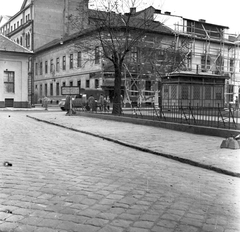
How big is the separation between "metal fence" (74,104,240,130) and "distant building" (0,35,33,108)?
971 inches

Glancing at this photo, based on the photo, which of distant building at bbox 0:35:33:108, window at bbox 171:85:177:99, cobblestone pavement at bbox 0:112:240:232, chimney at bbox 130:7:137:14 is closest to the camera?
cobblestone pavement at bbox 0:112:240:232

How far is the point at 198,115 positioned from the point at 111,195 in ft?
32.1

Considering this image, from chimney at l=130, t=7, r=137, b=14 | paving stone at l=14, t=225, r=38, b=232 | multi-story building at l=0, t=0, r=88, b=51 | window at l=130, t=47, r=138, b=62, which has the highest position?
multi-story building at l=0, t=0, r=88, b=51

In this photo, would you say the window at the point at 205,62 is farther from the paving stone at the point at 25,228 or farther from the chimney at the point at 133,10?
the paving stone at the point at 25,228

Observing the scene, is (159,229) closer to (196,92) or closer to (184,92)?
(184,92)

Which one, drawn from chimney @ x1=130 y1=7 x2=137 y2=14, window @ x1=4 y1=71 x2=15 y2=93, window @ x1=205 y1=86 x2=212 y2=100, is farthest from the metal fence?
window @ x1=4 y1=71 x2=15 y2=93

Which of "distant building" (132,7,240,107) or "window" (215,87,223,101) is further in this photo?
"window" (215,87,223,101)

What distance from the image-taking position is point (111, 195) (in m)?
4.80

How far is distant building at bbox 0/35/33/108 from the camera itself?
38.0 meters

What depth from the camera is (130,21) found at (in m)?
22.0

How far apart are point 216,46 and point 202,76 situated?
11.2 meters

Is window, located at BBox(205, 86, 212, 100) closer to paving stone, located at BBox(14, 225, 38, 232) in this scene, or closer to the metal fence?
the metal fence

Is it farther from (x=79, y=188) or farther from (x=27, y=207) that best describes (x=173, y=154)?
(x=27, y=207)

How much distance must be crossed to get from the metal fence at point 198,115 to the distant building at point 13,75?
2467 centimetres
